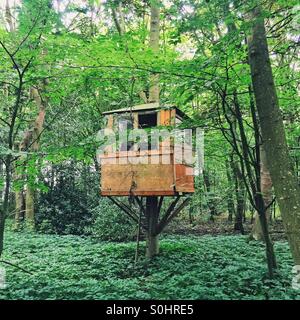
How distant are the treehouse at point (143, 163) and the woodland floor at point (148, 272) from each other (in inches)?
50.2

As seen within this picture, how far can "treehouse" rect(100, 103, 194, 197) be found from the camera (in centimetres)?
536

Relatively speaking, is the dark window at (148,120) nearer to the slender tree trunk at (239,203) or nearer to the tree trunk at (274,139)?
the tree trunk at (274,139)

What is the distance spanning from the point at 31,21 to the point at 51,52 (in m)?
0.41

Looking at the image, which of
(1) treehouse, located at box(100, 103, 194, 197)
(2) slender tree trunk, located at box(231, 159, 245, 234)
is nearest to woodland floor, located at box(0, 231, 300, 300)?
(1) treehouse, located at box(100, 103, 194, 197)

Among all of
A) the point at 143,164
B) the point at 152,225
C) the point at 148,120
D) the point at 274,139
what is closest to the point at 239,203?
the point at 152,225

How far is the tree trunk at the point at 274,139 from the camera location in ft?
7.82

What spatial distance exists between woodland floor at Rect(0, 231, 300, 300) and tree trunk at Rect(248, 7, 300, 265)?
5.33 ft

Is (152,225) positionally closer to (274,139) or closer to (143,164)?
(143,164)

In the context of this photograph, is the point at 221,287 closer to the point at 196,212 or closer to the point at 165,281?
the point at 165,281

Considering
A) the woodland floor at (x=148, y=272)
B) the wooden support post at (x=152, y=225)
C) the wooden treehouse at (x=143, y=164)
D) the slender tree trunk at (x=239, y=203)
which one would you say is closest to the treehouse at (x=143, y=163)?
the wooden treehouse at (x=143, y=164)

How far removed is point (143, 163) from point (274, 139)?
3258mm

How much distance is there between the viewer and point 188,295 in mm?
3812

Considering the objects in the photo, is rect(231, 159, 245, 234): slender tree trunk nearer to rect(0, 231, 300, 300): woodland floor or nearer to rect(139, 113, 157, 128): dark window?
rect(0, 231, 300, 300): woodland floor

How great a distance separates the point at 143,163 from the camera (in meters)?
5.55
